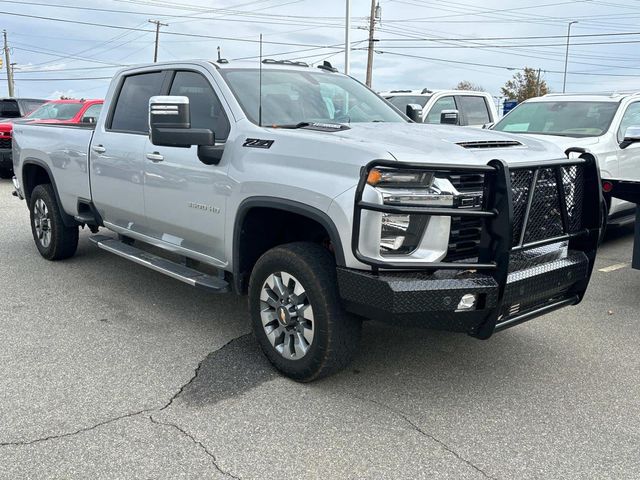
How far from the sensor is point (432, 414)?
3500 mm

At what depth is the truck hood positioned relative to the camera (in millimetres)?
3289

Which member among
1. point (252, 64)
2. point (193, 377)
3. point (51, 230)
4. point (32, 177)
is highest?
point (252, 64)

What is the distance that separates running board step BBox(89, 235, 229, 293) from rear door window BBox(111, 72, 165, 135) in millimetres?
1040

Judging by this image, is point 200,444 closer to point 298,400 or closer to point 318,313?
point 298,400

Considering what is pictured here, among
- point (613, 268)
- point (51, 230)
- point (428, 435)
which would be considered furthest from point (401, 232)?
point (51, 230)

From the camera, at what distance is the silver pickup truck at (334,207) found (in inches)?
127

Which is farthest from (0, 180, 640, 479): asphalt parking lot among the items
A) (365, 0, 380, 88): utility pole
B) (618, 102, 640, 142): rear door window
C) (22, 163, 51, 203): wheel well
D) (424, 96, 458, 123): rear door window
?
(365, 0, 380, 88): utility pole

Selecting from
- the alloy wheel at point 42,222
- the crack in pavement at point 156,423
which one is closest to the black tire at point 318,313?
the crack in pavement at point 156,423

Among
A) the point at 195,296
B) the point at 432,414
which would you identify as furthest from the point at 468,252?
the point at 195,296

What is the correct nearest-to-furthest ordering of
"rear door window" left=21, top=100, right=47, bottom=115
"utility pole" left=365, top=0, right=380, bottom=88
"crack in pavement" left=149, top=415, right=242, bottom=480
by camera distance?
"crack in pavement" left=149, top=415, right=242, bottom=480 < "rear door window" left=21, top=100, right=47, bottom=115 < "utility pole" left=365, top=0, right=380, bottom=88

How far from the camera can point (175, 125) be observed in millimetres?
4035

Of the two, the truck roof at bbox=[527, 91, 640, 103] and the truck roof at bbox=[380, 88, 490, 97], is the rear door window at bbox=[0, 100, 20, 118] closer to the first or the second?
the truck roof at bbox=[380, 88, 490, 97]

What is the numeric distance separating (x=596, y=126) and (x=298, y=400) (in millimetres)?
6063

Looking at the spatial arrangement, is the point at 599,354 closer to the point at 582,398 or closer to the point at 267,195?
the point at 582,398
